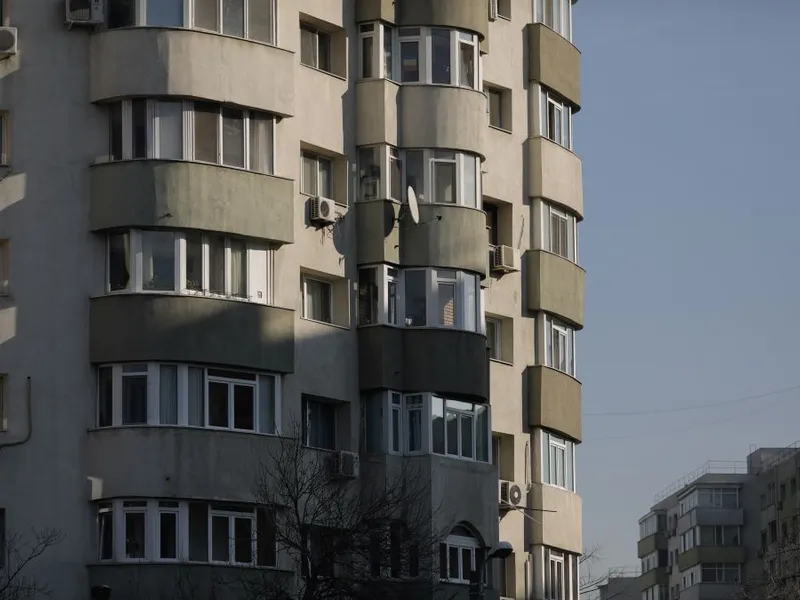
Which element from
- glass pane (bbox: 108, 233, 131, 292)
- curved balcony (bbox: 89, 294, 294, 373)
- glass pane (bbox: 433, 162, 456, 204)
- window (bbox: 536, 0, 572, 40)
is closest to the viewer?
curved balcony (bbox: 89, 294, 294, 373)

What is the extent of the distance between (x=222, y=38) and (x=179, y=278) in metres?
5.16

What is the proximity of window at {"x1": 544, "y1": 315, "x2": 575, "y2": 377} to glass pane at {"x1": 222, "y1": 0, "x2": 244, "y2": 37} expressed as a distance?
458 inches

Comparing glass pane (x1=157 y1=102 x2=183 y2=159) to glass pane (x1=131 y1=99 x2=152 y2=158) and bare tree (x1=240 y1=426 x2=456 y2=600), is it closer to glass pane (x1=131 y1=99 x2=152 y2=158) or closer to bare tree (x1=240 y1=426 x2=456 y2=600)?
glass pane (x1=131 y1=99 x2=152 y2=158)

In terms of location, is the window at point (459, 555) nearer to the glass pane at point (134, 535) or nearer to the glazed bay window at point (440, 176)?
the glazed bay window at point (440, 176)

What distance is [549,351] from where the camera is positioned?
54.0 meters

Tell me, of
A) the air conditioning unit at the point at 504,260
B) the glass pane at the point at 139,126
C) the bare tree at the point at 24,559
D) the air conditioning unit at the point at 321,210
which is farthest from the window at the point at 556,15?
the bare tree at the point at 24,559

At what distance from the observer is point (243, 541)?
45.1m

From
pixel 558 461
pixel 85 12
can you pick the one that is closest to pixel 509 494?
pixel 558 461

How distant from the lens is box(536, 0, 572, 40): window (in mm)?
55469

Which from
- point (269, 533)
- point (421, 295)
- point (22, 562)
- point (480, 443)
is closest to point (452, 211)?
point (421, 295)

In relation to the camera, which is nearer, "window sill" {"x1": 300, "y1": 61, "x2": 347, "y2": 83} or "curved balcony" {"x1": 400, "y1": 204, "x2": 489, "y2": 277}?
"window sill" {"x1": 300, "y1": 61, "x2": 347, "y2": 83}

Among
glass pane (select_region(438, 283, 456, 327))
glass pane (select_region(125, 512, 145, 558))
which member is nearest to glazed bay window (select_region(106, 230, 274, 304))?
glass pane (select_region(125, 512, 145, 558))

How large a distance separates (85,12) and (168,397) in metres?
8.04

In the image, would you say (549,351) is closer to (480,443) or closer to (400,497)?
(480,443)
